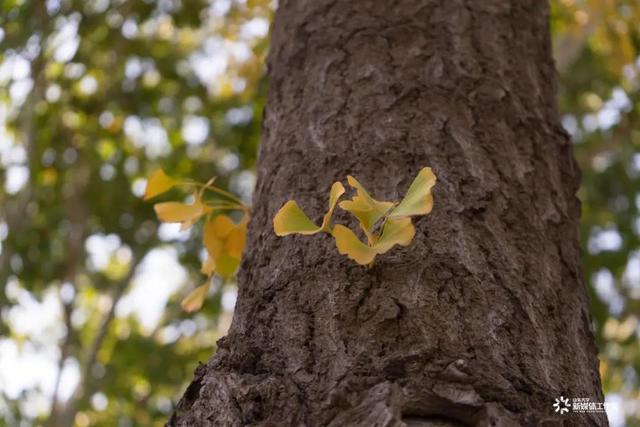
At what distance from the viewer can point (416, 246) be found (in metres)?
0.90

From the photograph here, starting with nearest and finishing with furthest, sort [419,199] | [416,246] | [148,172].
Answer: [419,199], [416,246], [148,172]

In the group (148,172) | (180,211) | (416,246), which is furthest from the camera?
(148,172)

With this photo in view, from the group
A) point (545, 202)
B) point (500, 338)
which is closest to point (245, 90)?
point (545, 202)

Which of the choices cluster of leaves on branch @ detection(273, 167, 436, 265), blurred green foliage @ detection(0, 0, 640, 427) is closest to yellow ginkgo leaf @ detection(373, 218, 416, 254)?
cluster of leaves on branch @ detection(273, 167, 436, 265)

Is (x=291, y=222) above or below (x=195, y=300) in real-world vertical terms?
above

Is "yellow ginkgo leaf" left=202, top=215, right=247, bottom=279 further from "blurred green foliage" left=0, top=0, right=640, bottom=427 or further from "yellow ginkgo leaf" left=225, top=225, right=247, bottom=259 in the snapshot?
"blurred green foliage" left=0, top=0, right=640, bottom=427

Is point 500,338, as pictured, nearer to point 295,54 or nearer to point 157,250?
point 295,54

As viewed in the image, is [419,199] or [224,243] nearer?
[419,199]

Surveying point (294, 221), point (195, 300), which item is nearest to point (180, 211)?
point (195, 300)

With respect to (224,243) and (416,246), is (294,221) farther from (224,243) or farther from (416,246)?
(224,243)

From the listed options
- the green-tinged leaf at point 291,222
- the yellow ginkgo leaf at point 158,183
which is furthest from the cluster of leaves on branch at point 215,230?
the green-tinged leaf at point 291,222

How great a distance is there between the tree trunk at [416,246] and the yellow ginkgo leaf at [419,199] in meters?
0.09

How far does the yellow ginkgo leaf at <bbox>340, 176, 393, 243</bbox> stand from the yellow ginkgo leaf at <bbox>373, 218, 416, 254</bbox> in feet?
0.04

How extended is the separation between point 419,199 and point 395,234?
42mm
